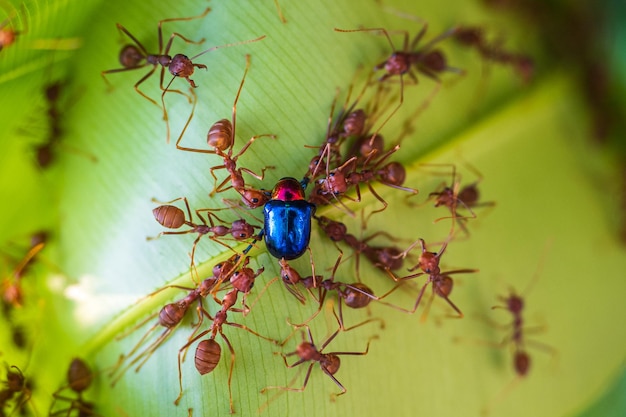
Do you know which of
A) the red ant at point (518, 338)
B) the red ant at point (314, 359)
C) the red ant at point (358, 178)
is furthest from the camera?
the red ant at point (518, 338)

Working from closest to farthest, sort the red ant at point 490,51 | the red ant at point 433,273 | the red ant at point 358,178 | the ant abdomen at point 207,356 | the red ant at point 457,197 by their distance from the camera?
the ant abdomen at point 207,356, the red ant at point 358,178, the red ant at point 433,273, the red ant at point 457,197, the red ant at point 490,51

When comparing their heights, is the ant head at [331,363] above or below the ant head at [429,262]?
below

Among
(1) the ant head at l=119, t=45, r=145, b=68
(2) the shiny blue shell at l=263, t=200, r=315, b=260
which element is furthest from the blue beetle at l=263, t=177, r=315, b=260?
(1) the ant head at l=119, t=45, r=145, b=68

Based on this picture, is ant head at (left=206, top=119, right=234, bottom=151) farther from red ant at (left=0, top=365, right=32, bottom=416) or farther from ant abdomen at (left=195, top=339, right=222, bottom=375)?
red ant at (left=0, top=365, right=32, bottom=416)

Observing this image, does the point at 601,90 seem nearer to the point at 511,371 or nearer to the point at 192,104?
the point at 511,371

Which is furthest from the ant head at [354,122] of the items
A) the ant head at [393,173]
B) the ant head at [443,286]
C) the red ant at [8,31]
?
the red ant at [8,31]

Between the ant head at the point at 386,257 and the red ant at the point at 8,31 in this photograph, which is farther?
the ant head at the point at 386,257

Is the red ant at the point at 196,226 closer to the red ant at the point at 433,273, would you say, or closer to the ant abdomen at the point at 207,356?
the ant abdomen at the point at 207,356

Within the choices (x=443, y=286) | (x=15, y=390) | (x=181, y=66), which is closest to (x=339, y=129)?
(x=181, y=66)

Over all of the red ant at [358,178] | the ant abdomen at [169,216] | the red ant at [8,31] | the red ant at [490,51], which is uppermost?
the red ant at [490,51]
